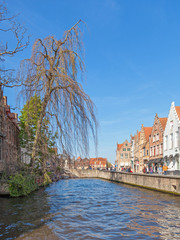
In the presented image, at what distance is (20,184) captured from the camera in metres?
16.2

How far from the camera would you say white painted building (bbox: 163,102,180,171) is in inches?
1258

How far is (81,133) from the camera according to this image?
10414mm

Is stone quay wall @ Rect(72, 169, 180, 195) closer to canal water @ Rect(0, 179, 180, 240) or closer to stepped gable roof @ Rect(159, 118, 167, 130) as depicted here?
canal water @ Rect(0, 179, 180, 240)

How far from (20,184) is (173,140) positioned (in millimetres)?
22591

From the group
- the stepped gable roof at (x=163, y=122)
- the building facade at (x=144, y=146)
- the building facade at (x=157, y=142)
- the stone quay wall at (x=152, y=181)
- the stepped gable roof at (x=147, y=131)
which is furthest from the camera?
the stepped gable roof at (x=147, y=131)

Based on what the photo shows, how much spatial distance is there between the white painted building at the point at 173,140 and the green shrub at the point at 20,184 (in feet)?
65.8

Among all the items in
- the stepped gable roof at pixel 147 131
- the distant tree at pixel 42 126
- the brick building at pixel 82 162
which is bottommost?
the brick building at pixel 82 162

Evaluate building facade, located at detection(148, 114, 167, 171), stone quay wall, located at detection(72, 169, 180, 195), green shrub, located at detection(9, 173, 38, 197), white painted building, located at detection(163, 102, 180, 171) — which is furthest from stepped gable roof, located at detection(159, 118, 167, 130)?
green shrub, located at detection(9, 173, 38, 197)

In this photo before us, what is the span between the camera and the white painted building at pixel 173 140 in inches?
1258

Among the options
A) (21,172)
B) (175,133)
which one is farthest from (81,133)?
(175,133)

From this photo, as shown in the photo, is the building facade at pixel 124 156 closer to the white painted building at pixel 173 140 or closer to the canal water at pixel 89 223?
the white painted building at pixel 173 140

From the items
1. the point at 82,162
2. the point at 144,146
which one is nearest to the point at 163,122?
the point at 144,146

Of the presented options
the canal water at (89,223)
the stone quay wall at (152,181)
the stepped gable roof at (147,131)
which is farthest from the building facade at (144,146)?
the canal water at (89,223)

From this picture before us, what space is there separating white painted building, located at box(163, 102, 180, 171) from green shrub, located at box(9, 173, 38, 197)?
65.8 feet
